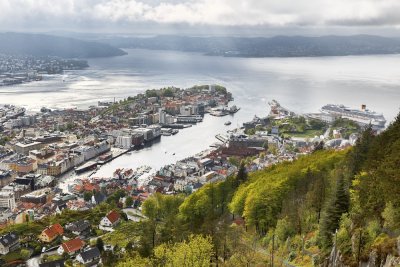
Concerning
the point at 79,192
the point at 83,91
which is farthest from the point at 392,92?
the point at 79,192

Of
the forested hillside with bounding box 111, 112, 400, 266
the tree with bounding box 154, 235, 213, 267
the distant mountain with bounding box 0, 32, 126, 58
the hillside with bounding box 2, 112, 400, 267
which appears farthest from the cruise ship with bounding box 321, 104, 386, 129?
the distant mountain with bounding box 0, 32, 126, 58

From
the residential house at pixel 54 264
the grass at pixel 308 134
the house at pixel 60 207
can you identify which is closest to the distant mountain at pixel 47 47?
the grass at pixel 308 134

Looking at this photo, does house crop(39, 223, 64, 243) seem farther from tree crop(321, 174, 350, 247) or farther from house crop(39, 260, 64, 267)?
tree crop(321, 174, 350, 247)

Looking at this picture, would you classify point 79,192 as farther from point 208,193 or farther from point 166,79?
point 166,79

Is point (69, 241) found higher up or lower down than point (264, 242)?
lower down

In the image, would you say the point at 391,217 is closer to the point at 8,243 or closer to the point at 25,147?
the point at 8,243

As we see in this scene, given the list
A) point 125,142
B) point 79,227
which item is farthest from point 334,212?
point 125,142
